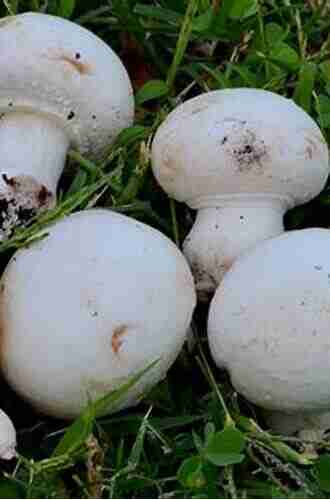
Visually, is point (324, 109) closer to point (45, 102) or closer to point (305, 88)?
point (305, 88)

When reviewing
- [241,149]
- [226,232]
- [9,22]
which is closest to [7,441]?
[226,232]

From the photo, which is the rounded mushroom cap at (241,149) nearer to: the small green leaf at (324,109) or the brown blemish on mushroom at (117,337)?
the small green leaf at (324,109)

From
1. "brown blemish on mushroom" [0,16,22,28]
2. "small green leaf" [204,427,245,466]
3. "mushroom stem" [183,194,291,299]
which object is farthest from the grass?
Answer: "brown blemish on mushroom" [0,16,22,28]

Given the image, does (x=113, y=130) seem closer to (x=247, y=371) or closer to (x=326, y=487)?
(x=247, y=371)

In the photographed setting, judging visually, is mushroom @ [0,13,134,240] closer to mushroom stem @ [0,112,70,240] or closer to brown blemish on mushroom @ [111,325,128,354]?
mushroom stem @ [0,112,70,240]

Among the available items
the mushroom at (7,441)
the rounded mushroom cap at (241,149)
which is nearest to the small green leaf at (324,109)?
the rounded mushroom cap at (241,149)

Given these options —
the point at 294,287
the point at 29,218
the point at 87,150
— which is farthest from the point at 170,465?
the point at 87,150
